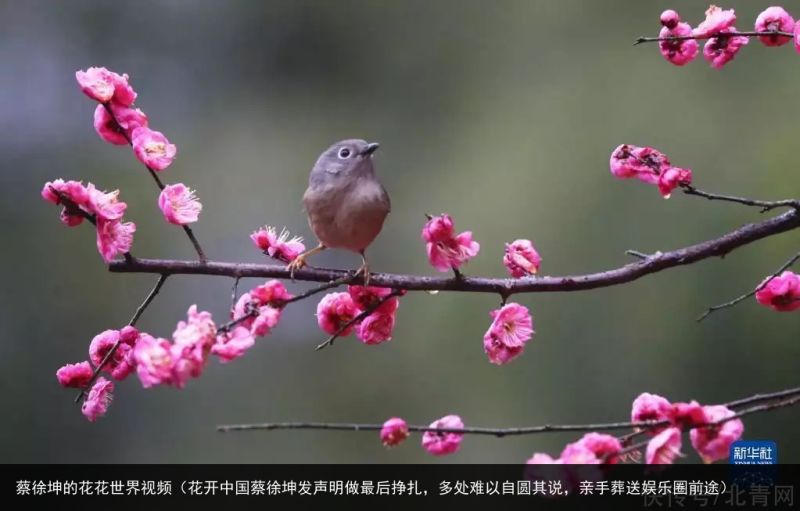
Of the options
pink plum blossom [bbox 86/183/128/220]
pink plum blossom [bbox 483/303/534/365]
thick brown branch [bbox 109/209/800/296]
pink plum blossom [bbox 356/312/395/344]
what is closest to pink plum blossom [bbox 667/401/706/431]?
thick brown branch [bbox 109/209/800/296]

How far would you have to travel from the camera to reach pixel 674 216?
283 centimetres

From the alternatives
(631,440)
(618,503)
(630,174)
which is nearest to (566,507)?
(618,503)

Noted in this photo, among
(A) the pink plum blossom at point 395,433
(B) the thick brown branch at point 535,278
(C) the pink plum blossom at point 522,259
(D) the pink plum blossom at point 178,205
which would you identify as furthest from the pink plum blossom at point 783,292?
(D) the pink plum blossom at point 178,205

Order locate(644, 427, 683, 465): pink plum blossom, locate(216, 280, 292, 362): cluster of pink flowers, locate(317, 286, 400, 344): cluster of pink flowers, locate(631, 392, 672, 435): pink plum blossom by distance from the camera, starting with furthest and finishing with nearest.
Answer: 1. locate(317, 286, 400, 344): cluster of pink flowers
2. locate(216, 280, 292, 362): cluster of pink flowers
3. locate(631, 392, 672, 435): pink plum blossom
4. locate(644, 427, 683, 465): pink plum blossom

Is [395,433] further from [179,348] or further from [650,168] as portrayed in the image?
[650,168]

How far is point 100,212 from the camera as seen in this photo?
1.12 meters

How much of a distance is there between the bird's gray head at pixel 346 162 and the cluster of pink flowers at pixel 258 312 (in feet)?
1.53

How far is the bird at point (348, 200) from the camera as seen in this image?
1.52 m

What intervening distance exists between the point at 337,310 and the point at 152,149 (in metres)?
0.34

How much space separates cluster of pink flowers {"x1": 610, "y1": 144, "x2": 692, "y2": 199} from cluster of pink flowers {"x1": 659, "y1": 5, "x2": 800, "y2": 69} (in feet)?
0.52

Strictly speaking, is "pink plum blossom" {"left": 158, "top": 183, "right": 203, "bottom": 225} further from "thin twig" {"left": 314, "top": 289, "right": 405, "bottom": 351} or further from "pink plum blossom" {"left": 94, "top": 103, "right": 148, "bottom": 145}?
"thin twig" {"left": 314, "top": 289, "right": 405, "bottom": 351}

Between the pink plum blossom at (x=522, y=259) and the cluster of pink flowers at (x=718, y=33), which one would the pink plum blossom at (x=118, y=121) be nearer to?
the pink plum blossom at (x=522, y=259)

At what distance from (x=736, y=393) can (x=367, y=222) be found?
172 cm

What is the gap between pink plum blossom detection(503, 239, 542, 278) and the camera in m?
1.28
